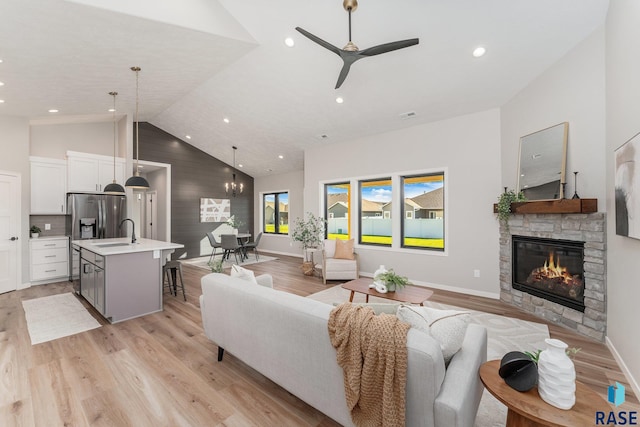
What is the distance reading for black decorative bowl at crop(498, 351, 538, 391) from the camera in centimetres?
128

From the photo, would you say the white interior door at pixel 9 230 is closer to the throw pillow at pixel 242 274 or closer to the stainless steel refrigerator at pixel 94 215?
the stainless steel refrigerator at pixel 94 215

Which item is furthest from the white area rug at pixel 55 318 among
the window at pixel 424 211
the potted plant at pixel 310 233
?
the window at pixel 424 211

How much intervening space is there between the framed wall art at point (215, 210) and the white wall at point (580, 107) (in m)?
8.09

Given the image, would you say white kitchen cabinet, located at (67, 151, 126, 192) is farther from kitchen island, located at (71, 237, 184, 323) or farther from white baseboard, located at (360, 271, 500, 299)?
white baseboard, located at (360, 271, 500, 299)

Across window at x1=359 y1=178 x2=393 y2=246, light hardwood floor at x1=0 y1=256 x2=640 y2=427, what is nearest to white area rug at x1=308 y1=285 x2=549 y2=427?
light hardwood floor at x1=0 y1=256 x2=640 y2=427

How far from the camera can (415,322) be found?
1.52 meters

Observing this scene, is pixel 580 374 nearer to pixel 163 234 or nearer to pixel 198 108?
pixel 198 108

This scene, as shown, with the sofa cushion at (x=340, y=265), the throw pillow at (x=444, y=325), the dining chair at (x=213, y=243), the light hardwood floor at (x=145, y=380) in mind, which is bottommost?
the light hardwood floor at (x=145, y=380)

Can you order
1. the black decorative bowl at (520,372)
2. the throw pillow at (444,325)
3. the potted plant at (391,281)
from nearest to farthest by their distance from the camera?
the black decorative bowl at (520,372)
the throw pillow at (444,325)
the potted plant at (391,281)

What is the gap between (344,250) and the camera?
18.8 ft

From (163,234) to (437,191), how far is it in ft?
24.3

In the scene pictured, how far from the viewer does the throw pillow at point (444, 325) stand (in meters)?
1.48

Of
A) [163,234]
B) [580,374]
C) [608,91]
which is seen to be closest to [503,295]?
[580,374]

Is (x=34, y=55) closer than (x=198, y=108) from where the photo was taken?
Yes
